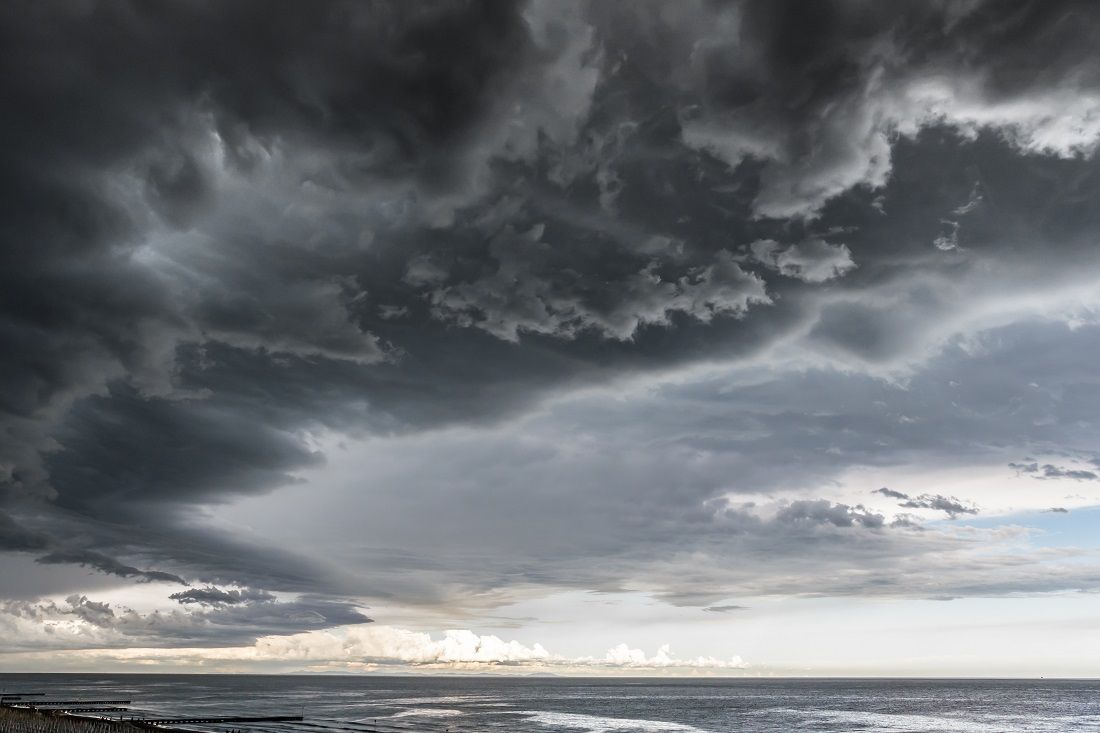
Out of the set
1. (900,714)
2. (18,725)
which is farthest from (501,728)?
(900,714)

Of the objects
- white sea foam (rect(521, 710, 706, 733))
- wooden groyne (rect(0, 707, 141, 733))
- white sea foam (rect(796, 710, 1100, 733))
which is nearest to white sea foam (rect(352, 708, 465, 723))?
white sea foam (rect(521, 710, 706, 733))

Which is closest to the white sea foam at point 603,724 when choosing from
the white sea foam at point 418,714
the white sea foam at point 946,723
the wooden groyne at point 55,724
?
the white sea foam at point 418,714

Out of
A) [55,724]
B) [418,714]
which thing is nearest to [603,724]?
[418,714]

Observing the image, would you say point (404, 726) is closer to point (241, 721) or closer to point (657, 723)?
point (241, 721)

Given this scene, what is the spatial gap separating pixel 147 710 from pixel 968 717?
172m

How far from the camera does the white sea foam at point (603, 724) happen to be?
439 feet

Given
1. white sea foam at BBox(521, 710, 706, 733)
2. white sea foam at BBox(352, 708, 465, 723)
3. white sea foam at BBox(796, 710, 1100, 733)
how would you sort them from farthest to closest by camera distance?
white sea foam at BBox(352, 708, 465, 723), white sea foam at BBox(796, 710, 1100, 733), white sea foam at BBox(521, 710, 706, 733)

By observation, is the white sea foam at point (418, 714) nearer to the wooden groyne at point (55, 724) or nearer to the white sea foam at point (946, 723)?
the wooden groyne at point (55, 724)

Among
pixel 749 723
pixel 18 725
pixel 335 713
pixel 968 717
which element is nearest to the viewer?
pixel 18 725

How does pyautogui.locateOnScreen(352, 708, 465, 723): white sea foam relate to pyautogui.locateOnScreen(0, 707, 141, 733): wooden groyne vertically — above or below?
below

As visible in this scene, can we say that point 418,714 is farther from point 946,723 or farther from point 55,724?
point 946,723

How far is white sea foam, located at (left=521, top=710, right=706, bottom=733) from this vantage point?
13375 cm

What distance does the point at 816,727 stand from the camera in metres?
143

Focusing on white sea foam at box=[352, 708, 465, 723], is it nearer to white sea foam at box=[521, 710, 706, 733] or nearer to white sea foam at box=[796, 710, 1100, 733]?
white sea foam at box=[521, 710, 706, 733]
